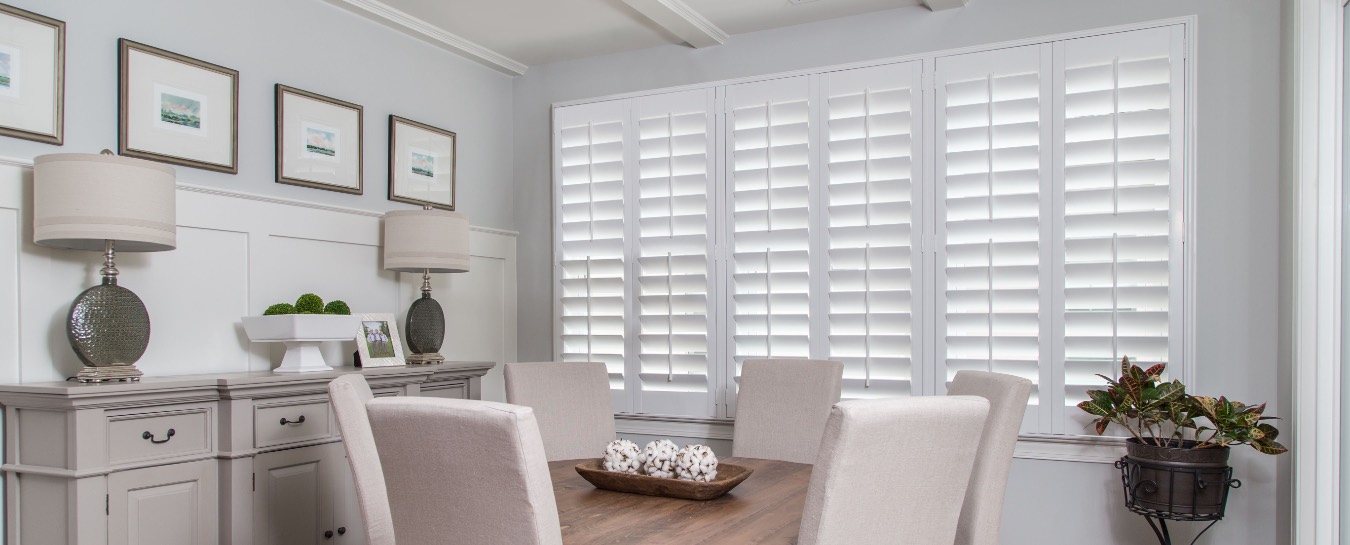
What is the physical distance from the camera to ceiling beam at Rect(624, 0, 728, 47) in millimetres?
3533

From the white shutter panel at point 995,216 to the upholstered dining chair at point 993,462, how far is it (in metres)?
1.15

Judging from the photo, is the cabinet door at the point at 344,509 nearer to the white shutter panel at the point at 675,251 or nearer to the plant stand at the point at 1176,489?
the white shutter panel at the point at 675,251

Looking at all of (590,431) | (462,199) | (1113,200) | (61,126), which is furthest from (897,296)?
(61,126)

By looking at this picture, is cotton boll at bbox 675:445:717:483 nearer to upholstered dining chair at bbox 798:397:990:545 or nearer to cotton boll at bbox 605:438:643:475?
cotton boll at bbox 605:438:643:475

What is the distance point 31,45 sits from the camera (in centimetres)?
260

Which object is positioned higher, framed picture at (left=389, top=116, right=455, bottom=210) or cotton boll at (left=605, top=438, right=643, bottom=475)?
framed picture at (left=389, top=116, right=455, bottom=210)

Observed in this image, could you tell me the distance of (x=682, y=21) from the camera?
375 cm

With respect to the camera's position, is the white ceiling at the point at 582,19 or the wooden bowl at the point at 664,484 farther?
the white ceiling at the point at 582,19

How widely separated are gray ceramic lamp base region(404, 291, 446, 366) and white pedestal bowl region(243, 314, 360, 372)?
499mm

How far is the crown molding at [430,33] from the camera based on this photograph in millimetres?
3668

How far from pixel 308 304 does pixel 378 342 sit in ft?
1.36

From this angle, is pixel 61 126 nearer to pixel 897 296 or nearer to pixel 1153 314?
pixel 897 296

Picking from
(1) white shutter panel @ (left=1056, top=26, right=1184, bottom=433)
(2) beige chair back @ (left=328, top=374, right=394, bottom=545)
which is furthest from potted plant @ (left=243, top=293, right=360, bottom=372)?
(1) white shutter panel @ (left=1056, top=26, right=1184, bottom=433)

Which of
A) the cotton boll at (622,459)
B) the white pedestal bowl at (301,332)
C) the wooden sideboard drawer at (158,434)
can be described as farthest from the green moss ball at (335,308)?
the cotton boll at (622,459)
